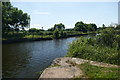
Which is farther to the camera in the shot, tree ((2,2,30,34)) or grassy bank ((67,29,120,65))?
A: tree ((2,2,30,34))

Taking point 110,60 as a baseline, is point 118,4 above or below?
above

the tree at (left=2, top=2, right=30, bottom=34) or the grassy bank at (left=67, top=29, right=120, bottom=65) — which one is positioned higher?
the tree at (left=2, top=2, right=30, bottom=34)

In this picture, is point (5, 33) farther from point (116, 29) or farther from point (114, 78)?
point (114, 78)

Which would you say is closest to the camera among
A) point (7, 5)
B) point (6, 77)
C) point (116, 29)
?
point (6, 77)

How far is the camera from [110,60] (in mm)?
7582

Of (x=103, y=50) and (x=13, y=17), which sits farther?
(x=13, y=17)

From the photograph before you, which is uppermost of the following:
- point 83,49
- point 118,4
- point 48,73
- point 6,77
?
point 118,4

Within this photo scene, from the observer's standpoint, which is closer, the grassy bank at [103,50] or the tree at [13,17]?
the grassy bank at [103,50]

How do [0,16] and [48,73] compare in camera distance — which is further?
[0,16]

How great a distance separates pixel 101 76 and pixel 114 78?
18.1 inches

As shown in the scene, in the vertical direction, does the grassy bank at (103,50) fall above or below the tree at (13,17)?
below

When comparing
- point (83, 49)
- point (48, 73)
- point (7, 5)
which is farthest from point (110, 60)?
point (7, 5)

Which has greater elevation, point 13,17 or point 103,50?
point 13,17

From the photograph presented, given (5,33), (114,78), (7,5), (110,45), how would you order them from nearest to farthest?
(114,78)
(110,45)
(5,33)
(7,5)
